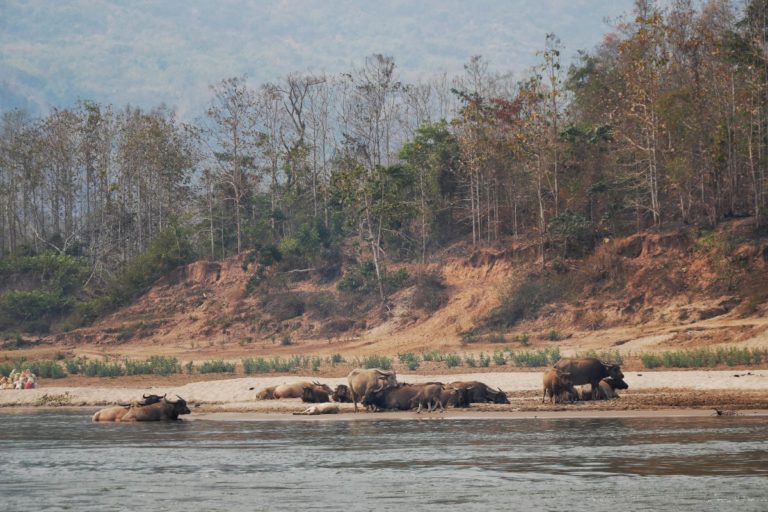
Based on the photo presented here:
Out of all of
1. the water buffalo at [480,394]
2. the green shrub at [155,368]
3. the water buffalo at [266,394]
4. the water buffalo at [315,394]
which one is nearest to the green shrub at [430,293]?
the green shrub at [155,368]

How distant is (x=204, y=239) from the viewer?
77688 mm

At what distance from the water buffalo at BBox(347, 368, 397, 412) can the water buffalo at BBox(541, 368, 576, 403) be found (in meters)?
4.06

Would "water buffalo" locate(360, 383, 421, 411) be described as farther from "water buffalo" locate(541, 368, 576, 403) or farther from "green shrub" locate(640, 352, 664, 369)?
"green shrub" locate(640, 352, 664, 369)

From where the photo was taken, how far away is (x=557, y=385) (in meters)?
27.8

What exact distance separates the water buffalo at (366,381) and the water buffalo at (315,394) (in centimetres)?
214

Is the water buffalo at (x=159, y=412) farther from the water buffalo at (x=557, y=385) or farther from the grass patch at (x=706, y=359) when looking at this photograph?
the grass patch at (x=706, y=359)

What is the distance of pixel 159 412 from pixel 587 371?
11.3 meters

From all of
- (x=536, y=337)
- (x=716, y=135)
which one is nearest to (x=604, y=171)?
(x=716, y=135)

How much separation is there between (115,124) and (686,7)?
55.6 metres

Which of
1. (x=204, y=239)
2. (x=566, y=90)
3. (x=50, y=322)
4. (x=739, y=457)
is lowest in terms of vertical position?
(x=739, y=457)

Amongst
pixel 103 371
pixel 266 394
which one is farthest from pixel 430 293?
pixel 266 394

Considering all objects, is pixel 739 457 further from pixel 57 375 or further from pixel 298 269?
pixel 298 269

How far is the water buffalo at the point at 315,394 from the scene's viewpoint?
30719 millimetres

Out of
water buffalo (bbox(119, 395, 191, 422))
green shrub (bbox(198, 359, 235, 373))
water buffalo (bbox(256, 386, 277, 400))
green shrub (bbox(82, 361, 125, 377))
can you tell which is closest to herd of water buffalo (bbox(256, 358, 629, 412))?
water buffalo (bbox(256, 386, 277, 400))
